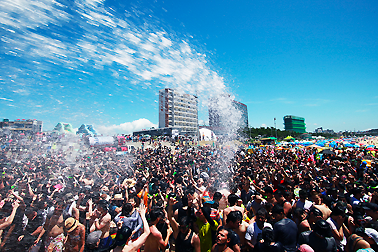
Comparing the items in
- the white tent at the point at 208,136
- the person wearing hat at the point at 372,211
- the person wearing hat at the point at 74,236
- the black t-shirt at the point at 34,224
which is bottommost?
the black t-shirt at the point at 34,224

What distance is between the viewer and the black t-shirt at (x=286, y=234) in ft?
8.54

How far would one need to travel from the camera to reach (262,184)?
19.3ft

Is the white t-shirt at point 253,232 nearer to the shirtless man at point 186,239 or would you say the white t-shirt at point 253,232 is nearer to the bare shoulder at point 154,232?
the shirtless man at point 186,239

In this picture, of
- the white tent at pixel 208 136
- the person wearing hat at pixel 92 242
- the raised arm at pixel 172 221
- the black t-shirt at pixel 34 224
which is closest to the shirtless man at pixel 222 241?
the raised arm at pixel 172 221

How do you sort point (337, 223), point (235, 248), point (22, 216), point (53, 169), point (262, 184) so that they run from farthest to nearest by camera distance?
1. point (53, 169)
2. point (262, 184)
3. point (22, 216)
4. point (337, 223)
5. point (235, 248)

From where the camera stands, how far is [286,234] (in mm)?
2623

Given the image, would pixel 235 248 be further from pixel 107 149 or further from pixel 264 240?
pixel 107 149

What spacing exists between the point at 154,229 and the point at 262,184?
4.32 metres

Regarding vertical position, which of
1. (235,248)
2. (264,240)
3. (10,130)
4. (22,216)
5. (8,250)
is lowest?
(8,250)

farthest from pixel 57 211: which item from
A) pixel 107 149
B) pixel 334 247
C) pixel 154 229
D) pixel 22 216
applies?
pixel 107 149

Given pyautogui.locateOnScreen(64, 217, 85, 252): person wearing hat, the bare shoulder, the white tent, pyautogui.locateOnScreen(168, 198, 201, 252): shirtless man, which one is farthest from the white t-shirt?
the white tent

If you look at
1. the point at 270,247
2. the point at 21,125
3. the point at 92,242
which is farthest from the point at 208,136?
the point at 270,247

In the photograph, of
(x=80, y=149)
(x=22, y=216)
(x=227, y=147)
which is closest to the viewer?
(x=22, y=216)

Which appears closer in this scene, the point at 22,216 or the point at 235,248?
the point at 235,248
